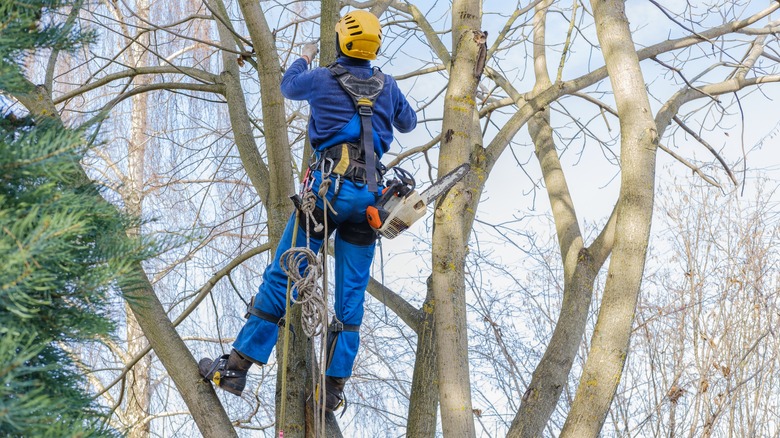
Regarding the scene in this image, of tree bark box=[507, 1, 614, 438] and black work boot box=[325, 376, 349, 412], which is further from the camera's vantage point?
tree bark box=[507, 1, 614, 438]

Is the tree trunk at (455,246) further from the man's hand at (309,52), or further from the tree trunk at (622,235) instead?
the man's hand at (309,52)

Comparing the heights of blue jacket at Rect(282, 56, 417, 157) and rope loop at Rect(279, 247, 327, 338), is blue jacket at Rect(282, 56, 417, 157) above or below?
above

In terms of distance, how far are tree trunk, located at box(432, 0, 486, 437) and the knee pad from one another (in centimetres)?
35

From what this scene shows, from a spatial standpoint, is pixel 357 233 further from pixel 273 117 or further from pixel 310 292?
pixel 273 117

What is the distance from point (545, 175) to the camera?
5.43m

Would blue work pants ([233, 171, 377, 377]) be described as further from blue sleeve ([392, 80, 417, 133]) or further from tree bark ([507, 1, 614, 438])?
tree bark ([507, 1, 614, 438])

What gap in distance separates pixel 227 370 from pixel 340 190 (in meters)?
0.93

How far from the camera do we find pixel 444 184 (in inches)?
142

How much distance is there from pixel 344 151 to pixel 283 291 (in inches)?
26.7

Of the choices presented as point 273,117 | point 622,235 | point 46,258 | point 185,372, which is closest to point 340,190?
point 273,117

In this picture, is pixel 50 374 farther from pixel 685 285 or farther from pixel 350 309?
pixel 685 285

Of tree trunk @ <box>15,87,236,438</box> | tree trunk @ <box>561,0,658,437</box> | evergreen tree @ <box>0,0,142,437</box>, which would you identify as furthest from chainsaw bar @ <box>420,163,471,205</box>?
evergreen tree @ <box>0,0,142,437</box>

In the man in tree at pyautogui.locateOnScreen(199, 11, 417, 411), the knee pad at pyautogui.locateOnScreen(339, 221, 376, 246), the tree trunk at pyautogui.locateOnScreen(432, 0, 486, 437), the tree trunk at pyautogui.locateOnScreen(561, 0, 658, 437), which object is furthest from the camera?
the knee pad at pyautogui.locateOnScreen(339, 221, 376, 246)

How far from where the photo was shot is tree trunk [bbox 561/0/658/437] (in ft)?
10.9
